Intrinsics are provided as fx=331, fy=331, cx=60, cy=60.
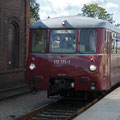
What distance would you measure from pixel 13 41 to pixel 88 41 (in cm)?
794

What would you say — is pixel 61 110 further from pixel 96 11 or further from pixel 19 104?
pixel 96 11

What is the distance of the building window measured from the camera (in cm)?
1694

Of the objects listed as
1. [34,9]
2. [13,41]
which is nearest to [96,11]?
[34,9]

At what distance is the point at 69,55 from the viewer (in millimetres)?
10102

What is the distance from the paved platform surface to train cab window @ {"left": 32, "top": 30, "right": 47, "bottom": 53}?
1878 millimetres

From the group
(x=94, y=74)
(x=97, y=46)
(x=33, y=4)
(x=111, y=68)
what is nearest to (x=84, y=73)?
(x=94, y=74)

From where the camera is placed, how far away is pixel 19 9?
57.0 ft

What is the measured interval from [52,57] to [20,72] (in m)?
7.57

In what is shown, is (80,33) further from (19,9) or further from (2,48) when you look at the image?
(19,9)

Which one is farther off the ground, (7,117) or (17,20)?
(17,20)

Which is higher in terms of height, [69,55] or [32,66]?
[69,55]

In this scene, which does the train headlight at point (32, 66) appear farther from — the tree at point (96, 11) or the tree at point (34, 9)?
the tree at point (96, 11)

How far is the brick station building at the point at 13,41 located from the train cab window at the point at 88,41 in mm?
6392

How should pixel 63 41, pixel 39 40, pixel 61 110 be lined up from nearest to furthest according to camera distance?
pixel 61 110 → pixel 63 41 → pixel 39 40
